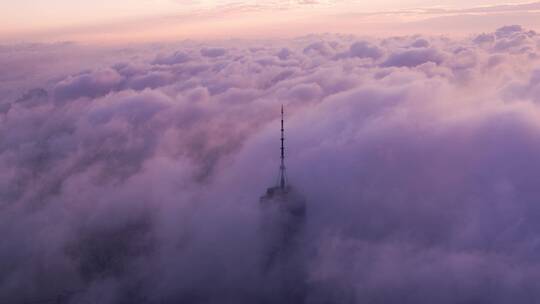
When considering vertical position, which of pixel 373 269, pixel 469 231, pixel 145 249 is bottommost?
pixel 145 249

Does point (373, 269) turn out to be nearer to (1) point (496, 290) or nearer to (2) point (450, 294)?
(2) point (450, 294)

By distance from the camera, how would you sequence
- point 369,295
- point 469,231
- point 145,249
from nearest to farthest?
point 369,295, point 469,231, point 145,249

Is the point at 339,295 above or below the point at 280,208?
below

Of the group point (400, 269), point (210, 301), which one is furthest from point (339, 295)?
point (210, 301)

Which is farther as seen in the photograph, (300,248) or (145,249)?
(145,249)

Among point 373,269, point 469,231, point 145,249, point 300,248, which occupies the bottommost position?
point 145,249

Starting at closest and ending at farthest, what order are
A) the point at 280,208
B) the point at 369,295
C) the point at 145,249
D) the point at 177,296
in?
the point at 369,295
the point at 177,296
the point at 280,208
the point at 145,249

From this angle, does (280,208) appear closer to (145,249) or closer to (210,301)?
(210,301)

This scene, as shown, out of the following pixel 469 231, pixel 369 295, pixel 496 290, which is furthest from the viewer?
pixel 469 231

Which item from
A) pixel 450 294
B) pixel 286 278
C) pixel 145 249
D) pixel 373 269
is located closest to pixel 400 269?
pixel 373 269
